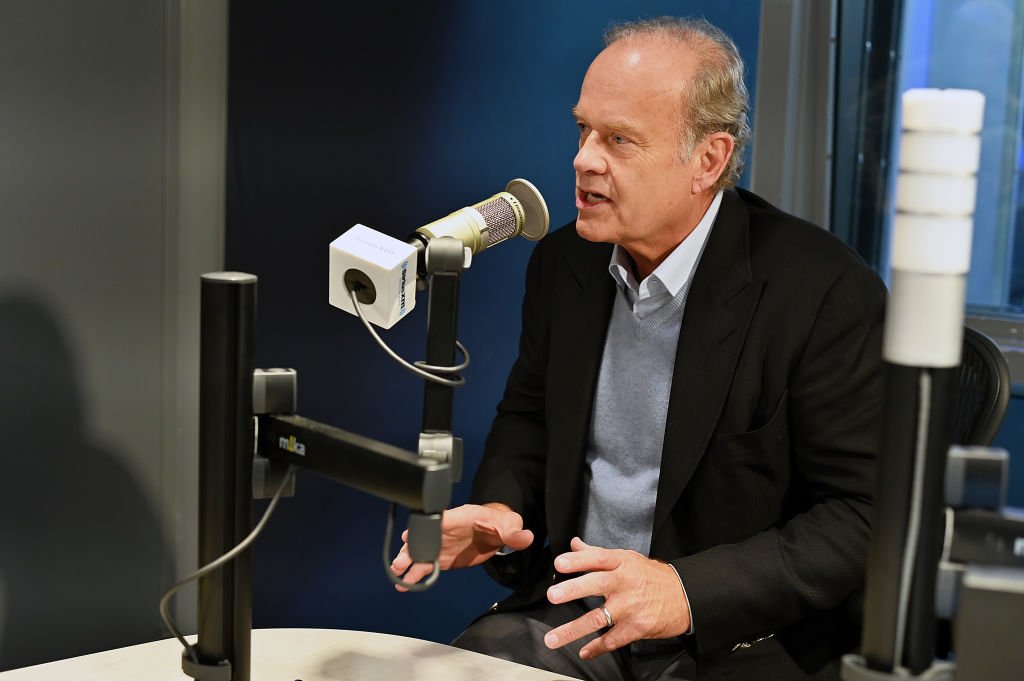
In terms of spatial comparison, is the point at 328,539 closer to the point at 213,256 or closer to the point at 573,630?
the point at 213,256

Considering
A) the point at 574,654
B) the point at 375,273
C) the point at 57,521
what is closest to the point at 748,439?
the point at 574,654

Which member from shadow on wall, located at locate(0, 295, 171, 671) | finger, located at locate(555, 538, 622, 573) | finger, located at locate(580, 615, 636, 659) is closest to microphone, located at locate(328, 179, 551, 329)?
finger, located at locate(555, 538, 622, 573)

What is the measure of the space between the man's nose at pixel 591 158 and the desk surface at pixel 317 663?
83 centimetres

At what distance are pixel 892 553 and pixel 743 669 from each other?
1.02 meters

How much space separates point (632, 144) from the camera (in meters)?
1.92

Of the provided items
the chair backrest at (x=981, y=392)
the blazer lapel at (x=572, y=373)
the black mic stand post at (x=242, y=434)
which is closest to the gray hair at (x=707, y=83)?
the blazer lapel at (x=572, y=373)

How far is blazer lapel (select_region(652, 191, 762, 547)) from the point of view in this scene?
1816mm

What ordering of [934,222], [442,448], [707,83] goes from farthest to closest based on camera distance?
[707,83] < [442,448] < [934,222]

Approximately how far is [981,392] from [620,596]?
0.68 m

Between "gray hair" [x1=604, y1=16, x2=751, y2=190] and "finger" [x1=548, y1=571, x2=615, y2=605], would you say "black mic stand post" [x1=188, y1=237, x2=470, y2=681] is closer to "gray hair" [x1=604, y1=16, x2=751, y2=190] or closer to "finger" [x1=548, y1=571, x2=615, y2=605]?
"finger" [x1=548, y1=571, x2=615, y2=605]

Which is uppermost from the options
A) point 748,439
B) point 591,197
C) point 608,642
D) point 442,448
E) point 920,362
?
point 591,197

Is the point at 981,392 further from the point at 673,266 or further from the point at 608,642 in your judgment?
the point at 608,642

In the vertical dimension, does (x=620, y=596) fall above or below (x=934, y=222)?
below

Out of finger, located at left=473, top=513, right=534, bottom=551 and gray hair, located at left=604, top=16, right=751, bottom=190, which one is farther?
gray hair, located at left=604, top=16, right=751, bottom=190
